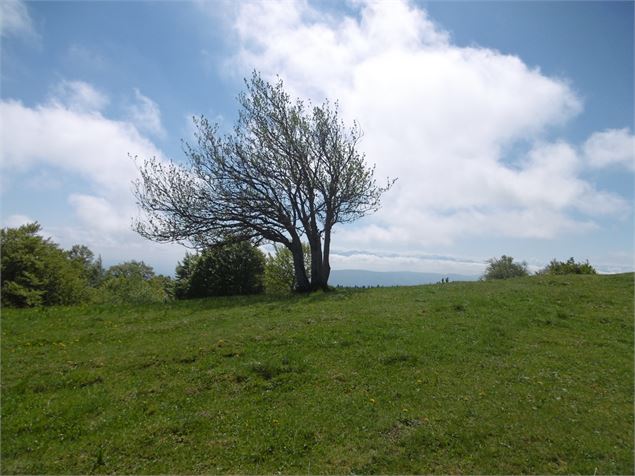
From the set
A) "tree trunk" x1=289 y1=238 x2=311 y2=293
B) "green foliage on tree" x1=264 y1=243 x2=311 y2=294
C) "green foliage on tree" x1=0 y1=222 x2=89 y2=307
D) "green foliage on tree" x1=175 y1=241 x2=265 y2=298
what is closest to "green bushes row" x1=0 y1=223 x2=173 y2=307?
"green foliage on tree" x1=0 y1=222 x2=89 y2=307

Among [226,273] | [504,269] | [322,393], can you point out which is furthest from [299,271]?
[504,269]

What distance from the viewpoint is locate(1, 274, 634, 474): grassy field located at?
297 inches

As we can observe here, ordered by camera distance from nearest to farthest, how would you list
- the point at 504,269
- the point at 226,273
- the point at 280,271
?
the point at 226,273 → the point at 280,271 → the point at 504,269

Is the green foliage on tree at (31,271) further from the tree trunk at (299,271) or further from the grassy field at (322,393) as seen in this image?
the tree trunk at (299,271)

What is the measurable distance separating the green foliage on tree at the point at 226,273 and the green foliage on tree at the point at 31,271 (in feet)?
37.9

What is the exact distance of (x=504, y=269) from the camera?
265 feet

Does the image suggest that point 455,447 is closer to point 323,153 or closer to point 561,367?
point 561,367

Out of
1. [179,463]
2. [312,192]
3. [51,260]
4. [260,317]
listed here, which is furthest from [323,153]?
[51,260]

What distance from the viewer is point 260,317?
18234 mm

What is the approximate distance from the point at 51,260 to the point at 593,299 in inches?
1655

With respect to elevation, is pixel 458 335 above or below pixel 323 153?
below

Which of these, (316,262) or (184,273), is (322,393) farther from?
(184,273)

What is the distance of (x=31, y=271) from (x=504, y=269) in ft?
274

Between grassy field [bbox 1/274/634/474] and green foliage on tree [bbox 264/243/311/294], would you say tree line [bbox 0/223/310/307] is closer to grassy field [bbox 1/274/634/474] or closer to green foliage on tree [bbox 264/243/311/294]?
grassy field [bbox 1/274/634/474]
